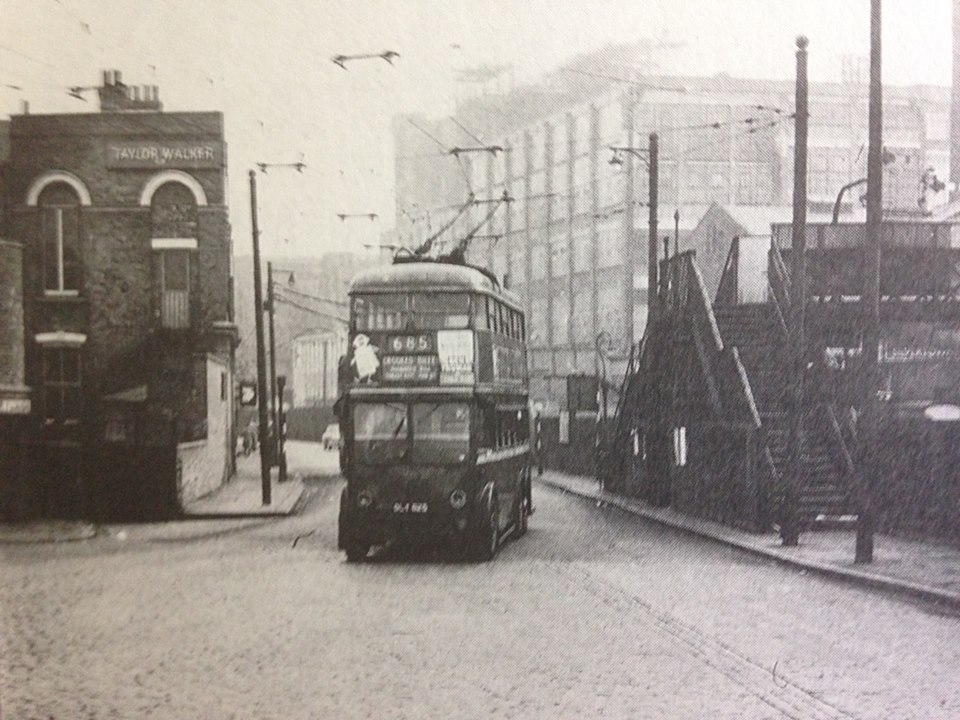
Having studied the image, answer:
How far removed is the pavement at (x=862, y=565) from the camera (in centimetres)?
923

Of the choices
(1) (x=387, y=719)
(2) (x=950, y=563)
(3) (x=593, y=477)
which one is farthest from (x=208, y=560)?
(3) (x=593, y=477)

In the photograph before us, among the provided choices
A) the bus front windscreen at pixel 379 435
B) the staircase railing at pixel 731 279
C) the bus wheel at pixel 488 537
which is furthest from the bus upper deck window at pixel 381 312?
the staircase railing at pixel 731 279

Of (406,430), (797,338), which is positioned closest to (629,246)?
(797,338)

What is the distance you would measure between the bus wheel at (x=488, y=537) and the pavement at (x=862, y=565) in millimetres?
2896

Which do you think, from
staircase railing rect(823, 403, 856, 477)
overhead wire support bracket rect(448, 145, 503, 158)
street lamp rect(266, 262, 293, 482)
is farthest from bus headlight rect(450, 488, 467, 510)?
staircase railing rect(823, 403, 856, 477)

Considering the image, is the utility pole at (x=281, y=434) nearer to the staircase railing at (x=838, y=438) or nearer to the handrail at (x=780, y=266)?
the handrail at (x=780, y=266)

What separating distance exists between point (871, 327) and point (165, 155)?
255 inches

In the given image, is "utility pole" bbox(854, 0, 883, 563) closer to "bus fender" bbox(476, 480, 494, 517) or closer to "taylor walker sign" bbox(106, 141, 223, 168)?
"bus fender" bbox(476, 480, 494, 517)

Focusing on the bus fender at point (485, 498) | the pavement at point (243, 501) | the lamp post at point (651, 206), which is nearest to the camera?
the pavement at point (243, 501)

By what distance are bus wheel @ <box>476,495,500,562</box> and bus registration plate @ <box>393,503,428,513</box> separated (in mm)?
618

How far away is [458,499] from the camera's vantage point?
11.0 meters

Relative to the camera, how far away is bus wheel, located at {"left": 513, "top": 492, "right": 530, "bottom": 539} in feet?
44.4

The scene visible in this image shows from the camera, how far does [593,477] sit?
24312 millimetres

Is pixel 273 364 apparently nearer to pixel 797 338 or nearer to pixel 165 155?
pixel 797 338
